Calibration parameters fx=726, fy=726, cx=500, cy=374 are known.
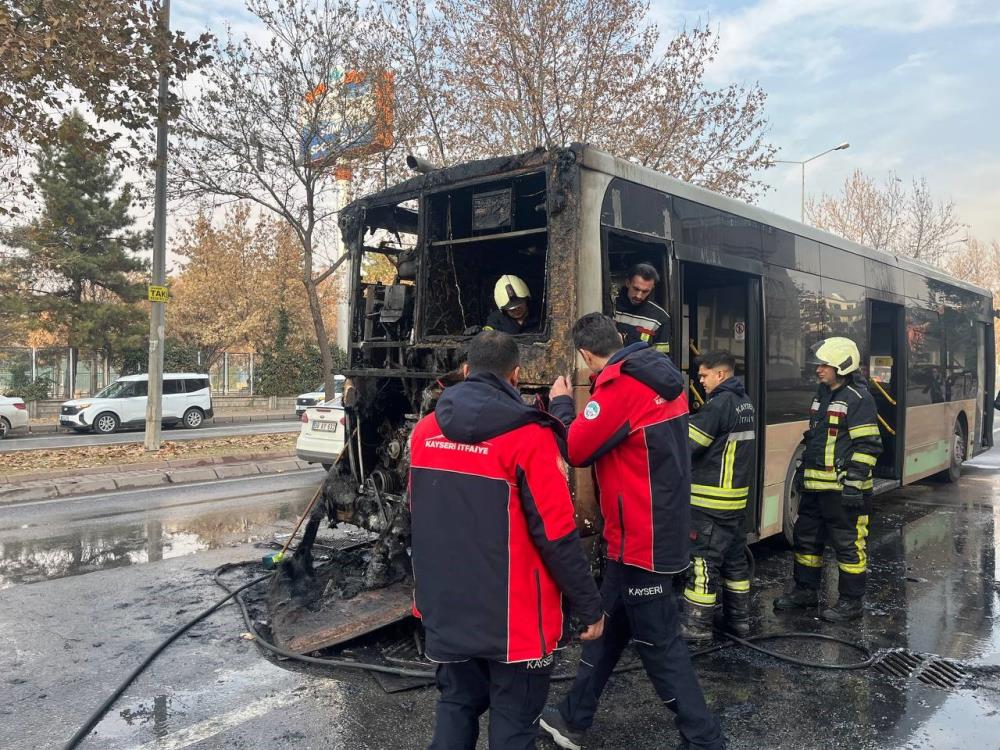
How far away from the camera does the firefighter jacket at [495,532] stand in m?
2.35

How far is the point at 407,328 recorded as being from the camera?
591 centimetres

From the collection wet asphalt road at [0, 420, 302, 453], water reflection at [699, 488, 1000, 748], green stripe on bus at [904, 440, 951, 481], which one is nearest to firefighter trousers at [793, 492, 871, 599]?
water reflection at [699, 488, 1000, 748]

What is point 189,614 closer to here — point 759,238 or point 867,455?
point 867,455

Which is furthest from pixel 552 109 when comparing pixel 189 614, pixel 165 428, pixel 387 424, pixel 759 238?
pixel 165 428

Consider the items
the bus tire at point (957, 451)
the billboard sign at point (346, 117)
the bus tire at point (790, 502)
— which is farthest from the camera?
the billboard sign at point (346, 117)

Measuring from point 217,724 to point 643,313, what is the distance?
348 cm

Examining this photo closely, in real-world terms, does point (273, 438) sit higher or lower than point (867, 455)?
lower

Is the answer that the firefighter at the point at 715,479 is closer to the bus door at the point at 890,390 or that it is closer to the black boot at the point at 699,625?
the black boot at the point at 699,625

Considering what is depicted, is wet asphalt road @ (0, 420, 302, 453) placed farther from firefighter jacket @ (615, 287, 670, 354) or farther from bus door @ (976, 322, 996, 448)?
bus door @ (976, 322, 996, 448)

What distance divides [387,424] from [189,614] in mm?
2002

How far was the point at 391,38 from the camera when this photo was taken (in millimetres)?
15430

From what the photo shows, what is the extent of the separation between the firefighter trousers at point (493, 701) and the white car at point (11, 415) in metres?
20.9

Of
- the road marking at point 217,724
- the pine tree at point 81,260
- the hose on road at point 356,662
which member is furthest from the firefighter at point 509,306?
the pine tree at point 81,260

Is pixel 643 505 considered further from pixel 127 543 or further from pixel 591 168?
pixel 127 543
